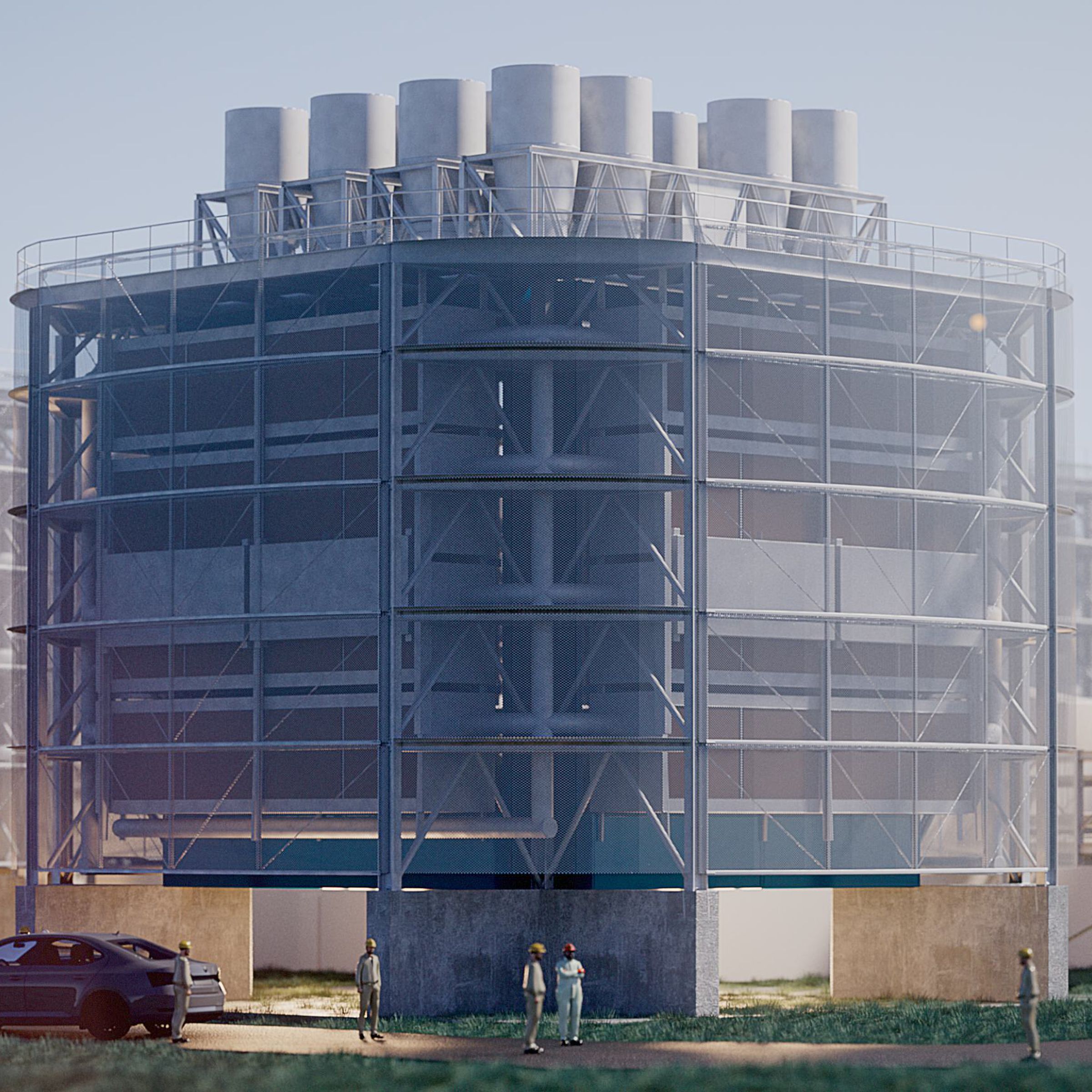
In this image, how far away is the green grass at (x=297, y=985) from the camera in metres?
40.3

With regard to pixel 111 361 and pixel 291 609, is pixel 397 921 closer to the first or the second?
pixel 291 609

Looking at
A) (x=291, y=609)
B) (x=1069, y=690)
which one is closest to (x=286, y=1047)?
(x=291, y=609)

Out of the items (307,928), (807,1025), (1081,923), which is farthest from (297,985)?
(1081,923)

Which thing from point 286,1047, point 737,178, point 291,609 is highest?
point 737,178

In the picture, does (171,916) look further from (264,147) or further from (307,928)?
(264,147)

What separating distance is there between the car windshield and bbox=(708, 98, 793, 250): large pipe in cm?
1899

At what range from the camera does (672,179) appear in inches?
1619

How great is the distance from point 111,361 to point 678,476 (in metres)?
11.1

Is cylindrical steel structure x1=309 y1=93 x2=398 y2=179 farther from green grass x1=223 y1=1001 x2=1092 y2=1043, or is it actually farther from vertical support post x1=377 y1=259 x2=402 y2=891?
green grass x1=223 y1=1001 x2=1092 y2=1043

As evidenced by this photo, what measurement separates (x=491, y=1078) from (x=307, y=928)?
23.6 m

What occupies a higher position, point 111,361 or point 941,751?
point 111,361

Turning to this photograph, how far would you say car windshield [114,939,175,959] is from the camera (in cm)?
2983

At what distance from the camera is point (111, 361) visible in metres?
40.4

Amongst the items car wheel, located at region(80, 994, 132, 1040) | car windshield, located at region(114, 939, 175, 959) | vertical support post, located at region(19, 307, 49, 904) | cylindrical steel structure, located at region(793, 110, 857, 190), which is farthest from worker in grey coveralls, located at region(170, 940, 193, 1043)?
cylindrical steel structure, located at region(793, 110, 857, 190)
